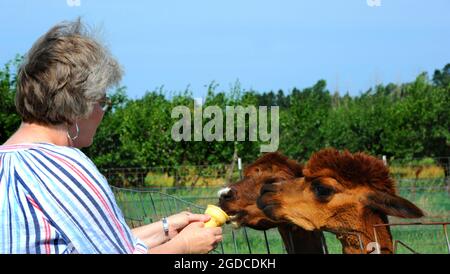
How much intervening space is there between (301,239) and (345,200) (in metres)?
0.43

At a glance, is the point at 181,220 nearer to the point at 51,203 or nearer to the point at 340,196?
the point at 51,203

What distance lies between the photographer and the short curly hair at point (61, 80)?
1.38m

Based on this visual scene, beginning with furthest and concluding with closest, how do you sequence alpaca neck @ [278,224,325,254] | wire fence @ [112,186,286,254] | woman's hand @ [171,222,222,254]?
wire fence @ [112,186,286,254] < alpaca neck @ [278,224,325,254] < woman's hand @ [171,222,222,254]

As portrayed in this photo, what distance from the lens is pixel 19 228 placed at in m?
1.28

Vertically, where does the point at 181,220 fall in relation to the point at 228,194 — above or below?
above

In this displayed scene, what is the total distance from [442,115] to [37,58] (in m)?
14.8

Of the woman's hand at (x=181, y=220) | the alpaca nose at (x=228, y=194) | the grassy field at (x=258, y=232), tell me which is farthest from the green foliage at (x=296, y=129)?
the woman's hand at (x=181, y=220)

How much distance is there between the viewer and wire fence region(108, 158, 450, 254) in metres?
3.79

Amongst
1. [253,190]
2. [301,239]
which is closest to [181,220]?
[301,239]

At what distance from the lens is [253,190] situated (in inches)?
143

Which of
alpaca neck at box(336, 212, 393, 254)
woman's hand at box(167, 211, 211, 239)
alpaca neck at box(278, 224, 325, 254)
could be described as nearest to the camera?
woman's hand at box(167, 211, 211, 239)

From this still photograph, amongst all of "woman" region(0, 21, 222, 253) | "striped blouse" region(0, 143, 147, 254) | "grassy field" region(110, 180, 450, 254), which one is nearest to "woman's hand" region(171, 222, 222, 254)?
"woman" region(0, 21, 222, 253)

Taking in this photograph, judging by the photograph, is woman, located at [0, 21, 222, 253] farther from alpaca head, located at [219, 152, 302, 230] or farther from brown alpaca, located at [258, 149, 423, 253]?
alpaca head, located at [219, 152, 302, 230]

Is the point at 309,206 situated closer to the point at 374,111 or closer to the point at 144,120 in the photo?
the point at 144,120
